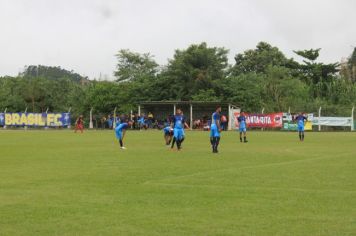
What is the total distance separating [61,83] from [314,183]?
7032cm

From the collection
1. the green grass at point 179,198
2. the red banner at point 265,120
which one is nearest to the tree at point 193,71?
the red banner at point 265,120

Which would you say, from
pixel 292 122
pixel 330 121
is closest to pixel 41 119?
pixel 292 122

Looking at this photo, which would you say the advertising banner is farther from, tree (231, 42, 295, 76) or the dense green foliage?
tree (231, 42, 295, 76)

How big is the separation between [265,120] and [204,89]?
1125 cm

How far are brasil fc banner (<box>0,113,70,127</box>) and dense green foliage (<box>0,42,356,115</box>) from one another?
374cm

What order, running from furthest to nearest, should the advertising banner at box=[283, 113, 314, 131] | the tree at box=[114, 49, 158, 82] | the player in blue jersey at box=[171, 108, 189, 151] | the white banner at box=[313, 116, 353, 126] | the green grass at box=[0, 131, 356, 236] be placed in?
the tree at box=[114, 49, 158, 82]
the advertising banner at box=[283, 113, 314, 131]
the white banner at box=[313, 116, 353, 126]
the player in blue jersey at box=[171, 108, 189, 151]
the green grass at box=[0, 131, 356, 236]

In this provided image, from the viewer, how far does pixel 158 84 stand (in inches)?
2729

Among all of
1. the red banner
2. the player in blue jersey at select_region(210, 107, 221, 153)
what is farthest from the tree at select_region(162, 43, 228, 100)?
the player in blue jersey at select_region(210, 107, 221, 153)

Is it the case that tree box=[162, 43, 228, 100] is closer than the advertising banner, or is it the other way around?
the advertising banner

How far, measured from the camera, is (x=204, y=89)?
6631 centimetres

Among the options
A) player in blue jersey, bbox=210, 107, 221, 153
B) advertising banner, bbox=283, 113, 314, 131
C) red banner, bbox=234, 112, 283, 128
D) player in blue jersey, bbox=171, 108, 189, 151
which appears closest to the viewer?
player in blue jersey, bbox=210, 107, 221, 153

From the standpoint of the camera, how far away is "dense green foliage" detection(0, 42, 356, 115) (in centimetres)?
6481

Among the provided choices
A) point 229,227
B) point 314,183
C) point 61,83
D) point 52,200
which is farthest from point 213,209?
point 61,83

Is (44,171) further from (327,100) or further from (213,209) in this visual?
(327,100)
